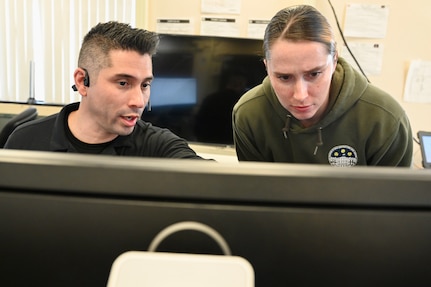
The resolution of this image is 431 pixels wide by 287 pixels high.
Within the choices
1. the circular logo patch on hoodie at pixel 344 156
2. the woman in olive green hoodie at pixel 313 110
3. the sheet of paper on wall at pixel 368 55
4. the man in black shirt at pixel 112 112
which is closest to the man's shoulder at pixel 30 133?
the man in black shirt at pixel 112 112

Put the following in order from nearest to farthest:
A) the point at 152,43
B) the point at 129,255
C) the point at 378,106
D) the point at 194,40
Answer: the point at 129,255 < the point at 378,106 < the point at 152,43 < the point at 194,40

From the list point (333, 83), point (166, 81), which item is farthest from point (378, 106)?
point (166, 81)

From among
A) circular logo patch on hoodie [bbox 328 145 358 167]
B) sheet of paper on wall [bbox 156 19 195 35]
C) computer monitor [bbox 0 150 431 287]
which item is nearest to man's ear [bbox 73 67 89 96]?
circular logo patch on hoodie [bbox 328 145 358 167]

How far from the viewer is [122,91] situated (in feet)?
4.59

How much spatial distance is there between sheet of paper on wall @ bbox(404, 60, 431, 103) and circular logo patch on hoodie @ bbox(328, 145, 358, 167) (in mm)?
1358

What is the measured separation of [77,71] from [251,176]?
1.22 metres

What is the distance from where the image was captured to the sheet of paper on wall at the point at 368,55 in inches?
96.0

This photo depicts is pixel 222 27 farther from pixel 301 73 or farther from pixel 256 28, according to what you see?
pixel 301 73

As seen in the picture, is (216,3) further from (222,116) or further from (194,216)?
(194,216)

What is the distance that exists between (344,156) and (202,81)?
1.24m

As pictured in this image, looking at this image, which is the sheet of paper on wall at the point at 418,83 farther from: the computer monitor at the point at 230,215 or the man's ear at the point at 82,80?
the computer monitor at the point at 230,215

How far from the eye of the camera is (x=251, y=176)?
1.51 ft

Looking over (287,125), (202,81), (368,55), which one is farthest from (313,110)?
(368,55)

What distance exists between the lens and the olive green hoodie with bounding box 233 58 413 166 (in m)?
1.32
